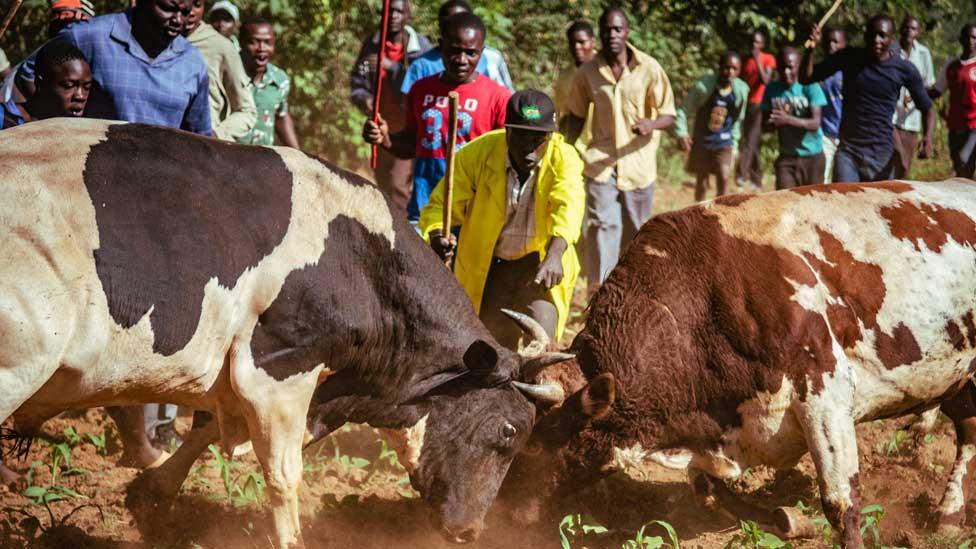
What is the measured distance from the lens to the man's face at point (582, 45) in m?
10.8

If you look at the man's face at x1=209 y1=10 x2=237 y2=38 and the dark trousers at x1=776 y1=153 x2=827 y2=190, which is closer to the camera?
the man's face at x1=209 y1=10 x2=237 y2=38

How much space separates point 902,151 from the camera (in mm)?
11008

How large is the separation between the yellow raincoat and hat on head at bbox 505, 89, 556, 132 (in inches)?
8.8

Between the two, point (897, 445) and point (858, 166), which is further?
point (858, 166)

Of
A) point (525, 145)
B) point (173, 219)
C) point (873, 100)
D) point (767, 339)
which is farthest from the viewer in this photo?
point (873, 100)

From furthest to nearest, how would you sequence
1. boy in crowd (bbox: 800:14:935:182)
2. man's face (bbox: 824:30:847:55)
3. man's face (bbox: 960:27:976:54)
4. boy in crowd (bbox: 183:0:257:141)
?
man's face (bbox: 824:30:847:55)
man's face (bbox: 960:27:976:54)
boy in crowd (bbox: 800:14:935:182)
boy in crowd (bbox: 183:0:257:141)

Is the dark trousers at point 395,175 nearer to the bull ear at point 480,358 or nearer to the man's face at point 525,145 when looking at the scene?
the man's face at point 525,145

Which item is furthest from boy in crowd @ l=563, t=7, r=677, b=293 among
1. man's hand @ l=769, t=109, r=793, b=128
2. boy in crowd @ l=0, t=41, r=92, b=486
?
boy in crowd @ l=0, t=41, r=92, b=486

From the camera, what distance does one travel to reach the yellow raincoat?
6.27m

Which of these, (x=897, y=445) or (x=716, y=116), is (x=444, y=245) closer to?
(x=897, y=445)

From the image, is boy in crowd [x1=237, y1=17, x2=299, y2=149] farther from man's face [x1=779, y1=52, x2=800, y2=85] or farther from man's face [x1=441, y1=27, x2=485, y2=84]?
man's face [x1=779, y1=52, x2=800, y2=85]

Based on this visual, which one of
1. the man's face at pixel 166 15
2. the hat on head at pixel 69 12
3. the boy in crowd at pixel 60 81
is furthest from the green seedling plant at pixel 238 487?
the hat on head at pixel 69 12

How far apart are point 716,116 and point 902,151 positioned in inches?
89.7

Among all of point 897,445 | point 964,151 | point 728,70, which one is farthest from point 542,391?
point 728,70
